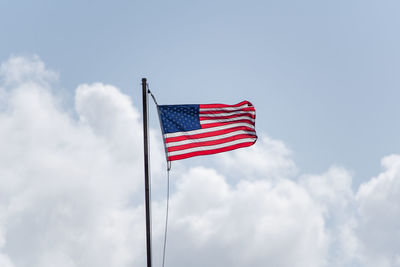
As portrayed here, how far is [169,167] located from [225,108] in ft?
13.7

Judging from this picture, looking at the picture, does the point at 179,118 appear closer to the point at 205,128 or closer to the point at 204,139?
the point at 205,128

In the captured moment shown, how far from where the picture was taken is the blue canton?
21781 mm

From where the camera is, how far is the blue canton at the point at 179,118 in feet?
71.5

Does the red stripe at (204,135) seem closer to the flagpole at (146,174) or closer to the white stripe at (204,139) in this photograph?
the white stripe at (204,139)

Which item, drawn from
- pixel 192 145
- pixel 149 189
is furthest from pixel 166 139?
pixel 149 189

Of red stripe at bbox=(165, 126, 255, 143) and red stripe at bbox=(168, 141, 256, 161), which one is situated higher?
red stripe at bbox=(165, 126, 255, 143)

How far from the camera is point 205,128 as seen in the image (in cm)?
2242

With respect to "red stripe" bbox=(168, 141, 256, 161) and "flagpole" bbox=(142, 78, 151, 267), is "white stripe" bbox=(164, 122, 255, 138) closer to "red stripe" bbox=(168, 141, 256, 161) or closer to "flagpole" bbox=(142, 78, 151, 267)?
"red stripe" bbox=(168, 141, 256, 161)

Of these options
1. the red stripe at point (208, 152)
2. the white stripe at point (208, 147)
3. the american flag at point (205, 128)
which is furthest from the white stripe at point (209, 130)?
the red stripe at point (208, 152)

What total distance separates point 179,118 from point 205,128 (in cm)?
132

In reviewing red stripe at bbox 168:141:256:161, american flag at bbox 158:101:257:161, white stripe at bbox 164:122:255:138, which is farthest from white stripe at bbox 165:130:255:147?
red stripe at bbox 168:141:256:161

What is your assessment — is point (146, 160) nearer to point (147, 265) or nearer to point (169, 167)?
point (169, 167)

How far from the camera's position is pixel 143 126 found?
65.5ft

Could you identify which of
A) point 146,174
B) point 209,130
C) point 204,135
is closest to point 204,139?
point 204,135
